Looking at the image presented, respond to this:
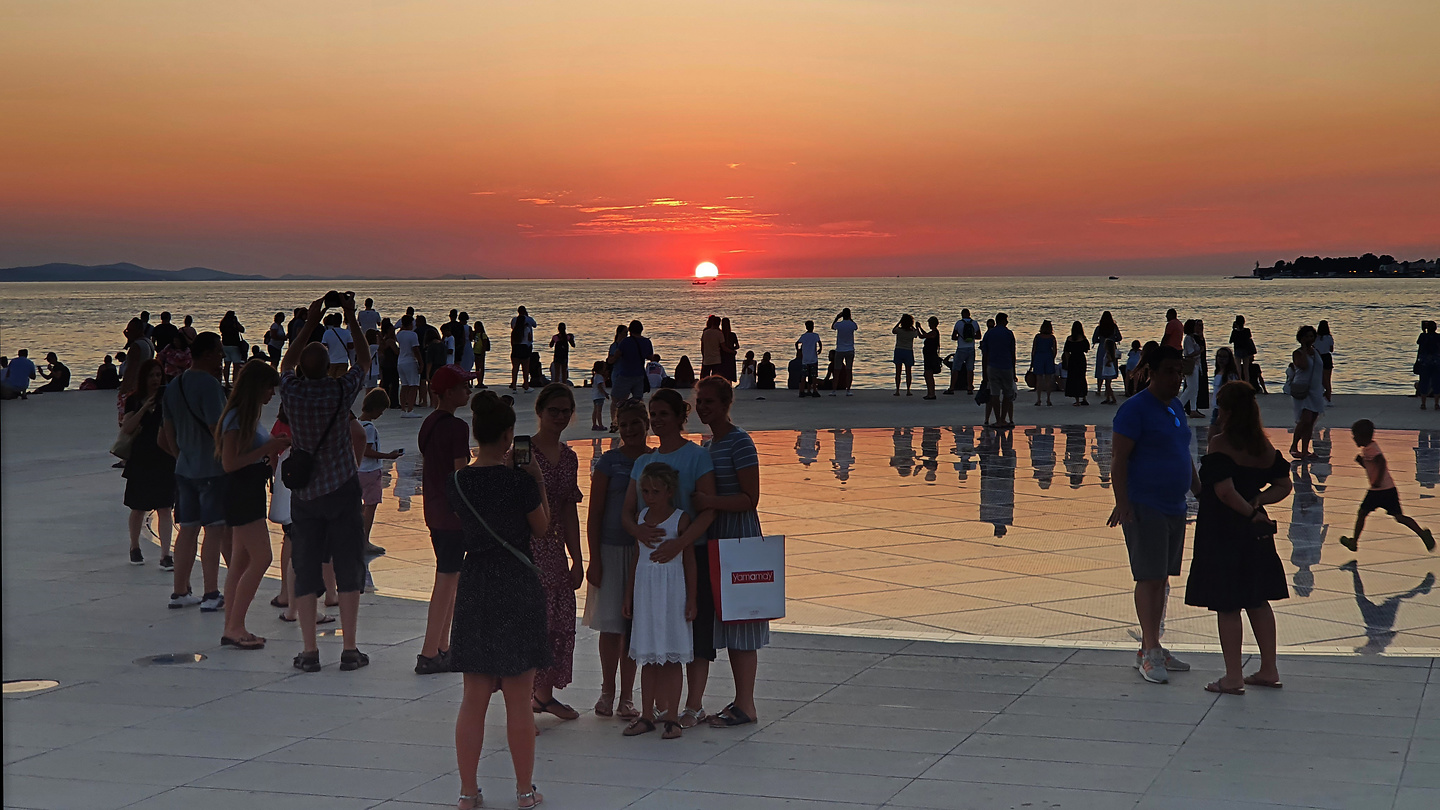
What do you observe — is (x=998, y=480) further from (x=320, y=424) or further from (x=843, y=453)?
(x=320, y=424)

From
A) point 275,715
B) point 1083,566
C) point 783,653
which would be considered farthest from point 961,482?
point 275,715

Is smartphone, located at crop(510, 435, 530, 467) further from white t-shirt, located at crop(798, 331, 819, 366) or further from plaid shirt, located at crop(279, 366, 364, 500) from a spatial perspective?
white t-shirt, located at crop(798, 331, 819, 366)

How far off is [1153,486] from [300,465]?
14.4ft

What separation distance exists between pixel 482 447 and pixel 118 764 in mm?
2136

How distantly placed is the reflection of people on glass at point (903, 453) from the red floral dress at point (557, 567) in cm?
906

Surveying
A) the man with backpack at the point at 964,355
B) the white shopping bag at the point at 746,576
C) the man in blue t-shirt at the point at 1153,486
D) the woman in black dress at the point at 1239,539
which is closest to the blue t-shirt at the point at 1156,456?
the man in blue t-shirt at the point at 1153,486

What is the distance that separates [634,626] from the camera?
5625 mm

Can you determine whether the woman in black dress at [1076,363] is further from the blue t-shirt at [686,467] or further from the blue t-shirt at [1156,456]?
the blue t-shirt at [686,467]

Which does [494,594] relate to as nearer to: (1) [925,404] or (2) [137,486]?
(2) [137,486]

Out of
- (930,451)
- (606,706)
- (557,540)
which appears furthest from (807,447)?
(557,540)

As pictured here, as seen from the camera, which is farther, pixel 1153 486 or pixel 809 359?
pixel 809 359

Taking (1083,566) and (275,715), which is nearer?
(275,715)

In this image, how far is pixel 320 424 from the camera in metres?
6.76

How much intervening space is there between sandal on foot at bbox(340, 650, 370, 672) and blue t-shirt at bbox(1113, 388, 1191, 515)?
13.5ft
